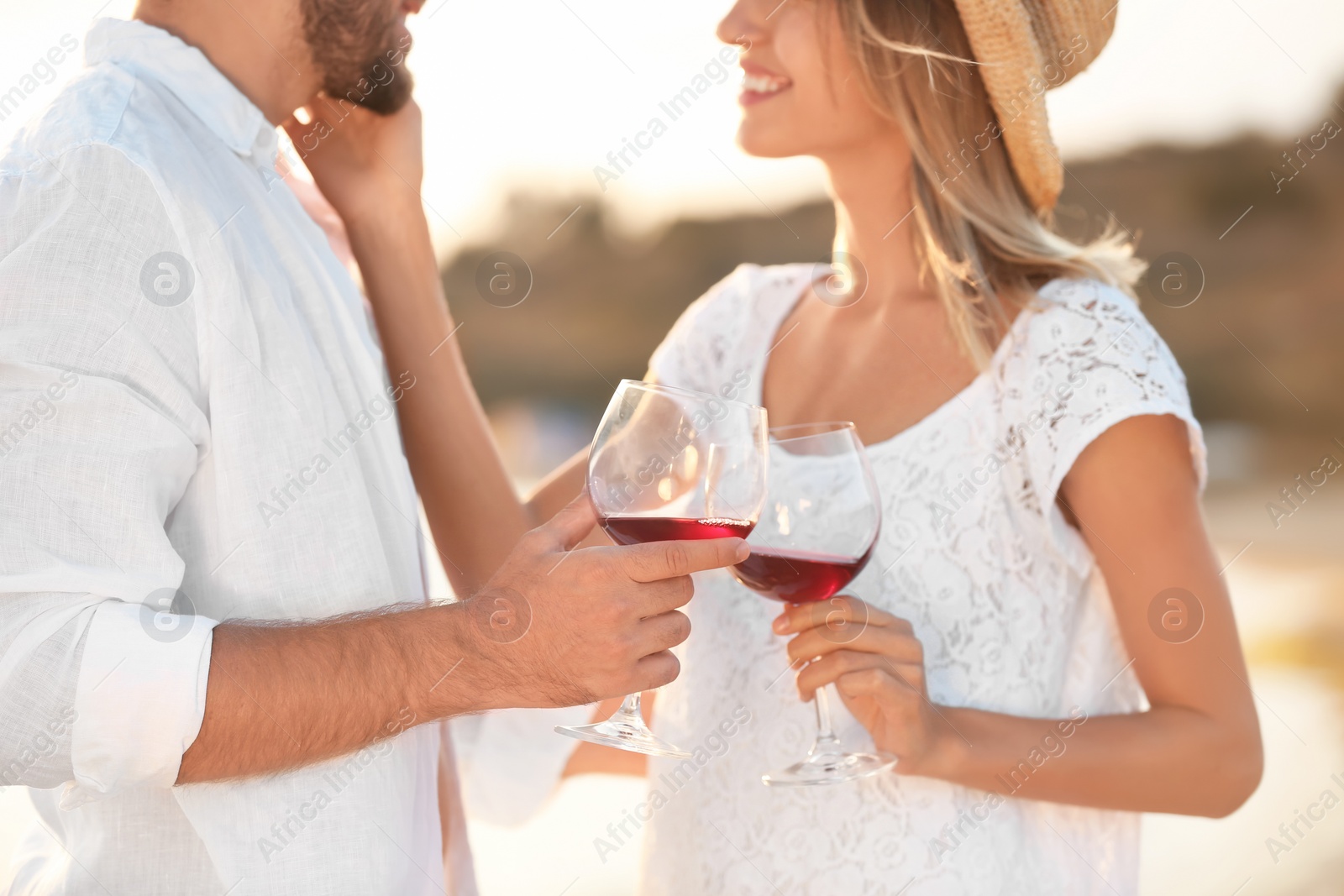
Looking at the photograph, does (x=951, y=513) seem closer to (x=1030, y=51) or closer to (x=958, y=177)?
(x=958, y=177)

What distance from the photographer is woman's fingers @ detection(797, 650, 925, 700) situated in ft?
5.38

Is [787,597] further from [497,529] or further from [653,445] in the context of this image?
[497,529]

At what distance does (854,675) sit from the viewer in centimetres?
164

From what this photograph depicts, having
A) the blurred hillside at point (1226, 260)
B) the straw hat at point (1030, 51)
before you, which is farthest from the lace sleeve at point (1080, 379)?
the blurred hillside at point (1226, 260)

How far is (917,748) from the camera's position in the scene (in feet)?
5.61

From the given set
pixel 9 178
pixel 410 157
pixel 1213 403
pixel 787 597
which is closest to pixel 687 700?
pixel 787 597

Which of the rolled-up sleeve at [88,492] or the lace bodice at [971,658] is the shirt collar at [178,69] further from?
the lace bodice at [971,658]

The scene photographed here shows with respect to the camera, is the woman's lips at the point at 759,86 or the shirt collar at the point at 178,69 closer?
the shirt collar at the point at 178,69

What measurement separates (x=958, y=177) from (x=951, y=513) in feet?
2.23

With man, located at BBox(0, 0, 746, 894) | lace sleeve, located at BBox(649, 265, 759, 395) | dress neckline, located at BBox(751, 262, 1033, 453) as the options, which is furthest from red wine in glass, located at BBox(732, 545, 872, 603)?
lace sleeve, located at BBox(649, 265, 759, 395)

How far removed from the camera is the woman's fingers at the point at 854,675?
1639 millimetres

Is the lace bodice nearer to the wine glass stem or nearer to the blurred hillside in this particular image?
the wine glass stem

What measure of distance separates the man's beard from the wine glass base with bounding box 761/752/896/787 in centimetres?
144

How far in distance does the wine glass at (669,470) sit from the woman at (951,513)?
28cm
